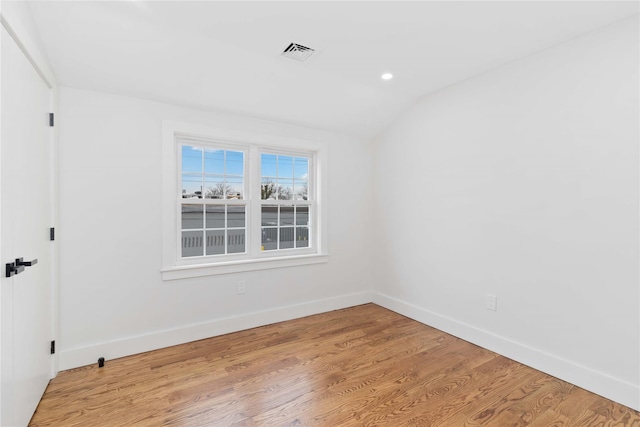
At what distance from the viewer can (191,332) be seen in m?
2.96

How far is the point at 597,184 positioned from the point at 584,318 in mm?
952

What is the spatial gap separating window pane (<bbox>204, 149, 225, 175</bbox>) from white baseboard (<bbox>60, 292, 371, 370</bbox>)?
4.95 feet

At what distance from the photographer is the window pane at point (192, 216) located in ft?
10.1

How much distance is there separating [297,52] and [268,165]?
1.39 meters

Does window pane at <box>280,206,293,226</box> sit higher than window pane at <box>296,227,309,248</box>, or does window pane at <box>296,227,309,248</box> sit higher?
window pane at <box>280,206,293,226</box>

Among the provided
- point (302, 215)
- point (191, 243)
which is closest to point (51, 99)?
point (191, 243)

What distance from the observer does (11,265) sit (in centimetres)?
151

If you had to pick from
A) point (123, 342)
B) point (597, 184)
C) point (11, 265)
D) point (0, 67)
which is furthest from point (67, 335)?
point (597, 184)

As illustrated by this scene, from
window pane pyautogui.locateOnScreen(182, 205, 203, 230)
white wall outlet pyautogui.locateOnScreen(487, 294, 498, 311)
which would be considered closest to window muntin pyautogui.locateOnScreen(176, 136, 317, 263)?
window pane pyautogui.locateOnScreen(182, 205, 203, 230)

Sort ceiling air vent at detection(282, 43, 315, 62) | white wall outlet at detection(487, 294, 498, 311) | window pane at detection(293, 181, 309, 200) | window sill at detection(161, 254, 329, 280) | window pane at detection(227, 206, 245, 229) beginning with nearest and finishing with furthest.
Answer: ceiling air vent at detection(282, 43, 315, 62)
white wall outlet at detection(487, 294, 498, 311)
window sill at detection(161, 254, 329, 280)
window pane at detection(227, 206, 245, 229)
window pane at detection(293, 181, 309, 200)

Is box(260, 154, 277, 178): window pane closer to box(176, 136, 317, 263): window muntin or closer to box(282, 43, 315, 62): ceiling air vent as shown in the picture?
box(176, 136, 317, 263): window muntin

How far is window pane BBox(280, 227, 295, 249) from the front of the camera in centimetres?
371

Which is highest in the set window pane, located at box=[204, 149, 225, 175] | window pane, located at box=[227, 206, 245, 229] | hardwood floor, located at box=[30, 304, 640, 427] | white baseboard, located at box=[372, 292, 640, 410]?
window pane, located at box=[204, 149, 225, 175]

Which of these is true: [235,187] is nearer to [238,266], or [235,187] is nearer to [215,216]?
[215,216]
